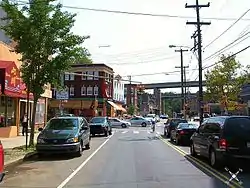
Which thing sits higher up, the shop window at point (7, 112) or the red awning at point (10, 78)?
the red awning at point (10, 78)

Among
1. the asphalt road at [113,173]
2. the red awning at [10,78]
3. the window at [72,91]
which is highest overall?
the window at [72,91]

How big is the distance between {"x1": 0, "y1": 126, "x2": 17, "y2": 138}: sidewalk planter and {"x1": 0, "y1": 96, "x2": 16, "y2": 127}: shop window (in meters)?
0.29

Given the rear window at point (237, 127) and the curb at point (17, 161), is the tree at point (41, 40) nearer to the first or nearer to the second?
the curb at point (17, 161)

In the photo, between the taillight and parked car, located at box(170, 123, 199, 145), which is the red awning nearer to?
parked car, located at box(170, 123, 199, 145)

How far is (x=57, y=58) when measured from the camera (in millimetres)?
21672

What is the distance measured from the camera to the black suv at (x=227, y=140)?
13992 mm

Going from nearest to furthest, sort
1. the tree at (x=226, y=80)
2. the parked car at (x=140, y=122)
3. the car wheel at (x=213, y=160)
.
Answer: the car wheel at (x=213, y=160) < the tree at (x=226, y=80) < the parked car at (x=140, y=122)

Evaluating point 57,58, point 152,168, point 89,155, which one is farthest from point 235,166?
point 57,58

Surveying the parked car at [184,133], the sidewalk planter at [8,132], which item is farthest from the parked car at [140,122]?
the parked car at [184,133]

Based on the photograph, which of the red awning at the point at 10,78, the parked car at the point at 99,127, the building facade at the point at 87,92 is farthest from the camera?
the building facade at the point at 87,92

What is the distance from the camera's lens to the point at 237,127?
1446 cm

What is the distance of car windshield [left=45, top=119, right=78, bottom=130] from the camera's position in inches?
763

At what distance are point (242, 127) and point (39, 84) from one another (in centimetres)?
1100

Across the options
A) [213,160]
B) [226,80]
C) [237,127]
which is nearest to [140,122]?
[226,80]
